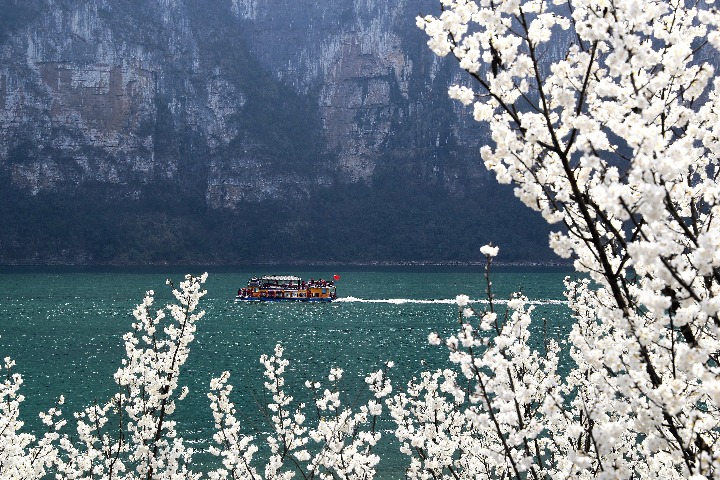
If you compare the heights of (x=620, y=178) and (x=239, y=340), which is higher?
(x=620, y=178)

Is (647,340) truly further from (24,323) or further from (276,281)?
(276,281)

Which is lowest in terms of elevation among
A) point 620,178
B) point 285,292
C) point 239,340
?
point 239,340

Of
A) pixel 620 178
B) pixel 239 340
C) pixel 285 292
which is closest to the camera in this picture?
pixel 620 178

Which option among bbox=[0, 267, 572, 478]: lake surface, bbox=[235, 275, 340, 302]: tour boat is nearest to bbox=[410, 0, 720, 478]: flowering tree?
bbox=[0, 267, 572, 478]: lake surface

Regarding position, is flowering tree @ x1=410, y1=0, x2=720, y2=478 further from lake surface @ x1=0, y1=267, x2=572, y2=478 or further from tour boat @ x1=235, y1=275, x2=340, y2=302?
tour boat @ x1=235, y1=275, x2=340, y2=302

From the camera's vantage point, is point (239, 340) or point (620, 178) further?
point (239, 340)

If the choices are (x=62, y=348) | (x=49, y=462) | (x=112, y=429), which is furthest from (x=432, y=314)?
(x=49, y=462)

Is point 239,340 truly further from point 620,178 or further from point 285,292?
point 620,178

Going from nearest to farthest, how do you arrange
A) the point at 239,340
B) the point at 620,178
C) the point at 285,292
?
the point at 620,178 < the point at 239,340 < the point at 285,292

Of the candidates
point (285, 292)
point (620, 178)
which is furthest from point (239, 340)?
point (620, 178)
